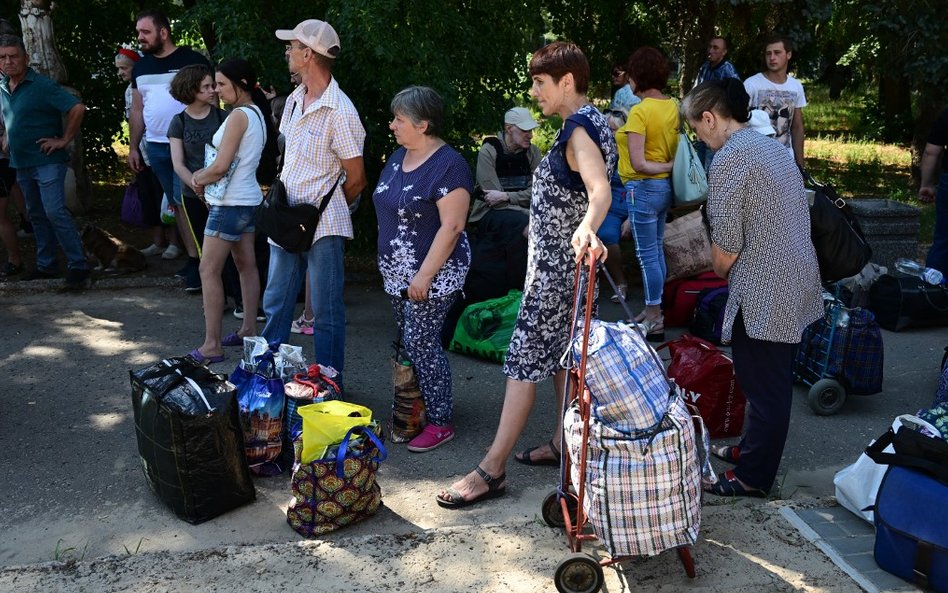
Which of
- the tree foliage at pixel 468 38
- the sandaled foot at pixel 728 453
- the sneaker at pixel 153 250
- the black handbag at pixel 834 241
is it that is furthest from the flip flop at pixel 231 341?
the black handbag at pixel 834 241

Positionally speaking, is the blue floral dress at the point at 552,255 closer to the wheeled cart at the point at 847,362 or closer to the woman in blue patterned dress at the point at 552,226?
the woman in blue patterned dress at the point at 552,226

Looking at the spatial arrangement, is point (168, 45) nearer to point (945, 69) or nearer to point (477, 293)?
point (477, 293)

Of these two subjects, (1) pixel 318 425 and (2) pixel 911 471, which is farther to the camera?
(1) pixel 318 425

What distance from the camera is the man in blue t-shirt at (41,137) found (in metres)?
6.95

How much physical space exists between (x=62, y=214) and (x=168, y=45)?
1.45 metres

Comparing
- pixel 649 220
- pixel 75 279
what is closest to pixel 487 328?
pixel 649 220

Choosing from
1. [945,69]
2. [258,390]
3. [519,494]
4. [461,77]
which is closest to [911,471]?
[519,494]

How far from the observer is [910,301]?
21.1ft

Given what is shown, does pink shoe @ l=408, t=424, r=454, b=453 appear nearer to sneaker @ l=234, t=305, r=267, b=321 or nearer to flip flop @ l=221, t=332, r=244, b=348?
flip flop @ l=221, t=332, r=244, b=348

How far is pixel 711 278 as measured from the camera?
21.8 feet

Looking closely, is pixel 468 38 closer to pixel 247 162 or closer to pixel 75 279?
pixel 247 162

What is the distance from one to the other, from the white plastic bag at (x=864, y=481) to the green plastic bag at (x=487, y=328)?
2.34 meters

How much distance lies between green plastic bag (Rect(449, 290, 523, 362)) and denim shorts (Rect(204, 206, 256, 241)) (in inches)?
57.1

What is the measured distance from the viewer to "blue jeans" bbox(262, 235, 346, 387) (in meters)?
4.93
